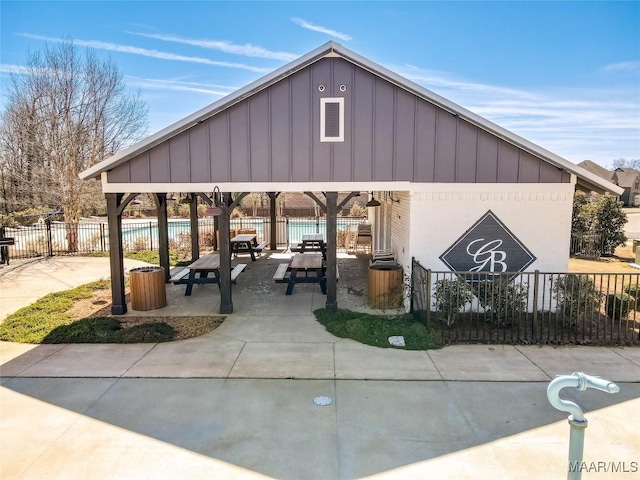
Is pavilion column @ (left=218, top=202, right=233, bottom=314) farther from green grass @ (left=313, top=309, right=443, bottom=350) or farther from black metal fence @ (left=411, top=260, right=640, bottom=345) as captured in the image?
black metal fence @ (left=411, top=260, right=640, bottom=345)

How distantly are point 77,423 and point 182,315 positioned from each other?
424cm

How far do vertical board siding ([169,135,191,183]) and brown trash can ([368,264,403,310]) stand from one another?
4.33 m

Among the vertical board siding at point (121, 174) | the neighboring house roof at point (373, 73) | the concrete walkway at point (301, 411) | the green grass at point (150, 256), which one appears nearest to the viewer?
the concrete walkway at point (301, 411)

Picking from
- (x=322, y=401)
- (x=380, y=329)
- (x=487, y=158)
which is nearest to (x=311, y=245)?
(x=487, y=158)

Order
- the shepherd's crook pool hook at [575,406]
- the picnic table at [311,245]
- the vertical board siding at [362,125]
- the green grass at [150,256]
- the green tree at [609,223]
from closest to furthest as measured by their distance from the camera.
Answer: the shepherd's crook pool hook at [575,406]
the vertical board siding at [362,125]
the green grass at [150,256]
the picnic table at [311,245]
the green tree at [609,223]

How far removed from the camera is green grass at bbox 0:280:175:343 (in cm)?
757

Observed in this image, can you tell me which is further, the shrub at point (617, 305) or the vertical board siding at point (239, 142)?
the vertical board siding at point (239, 142)

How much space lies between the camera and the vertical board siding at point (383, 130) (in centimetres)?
→ 854

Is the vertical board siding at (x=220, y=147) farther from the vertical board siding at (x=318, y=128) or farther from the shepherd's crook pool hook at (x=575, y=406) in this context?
the shepherd's crook pool hook at (x=575, y=406)

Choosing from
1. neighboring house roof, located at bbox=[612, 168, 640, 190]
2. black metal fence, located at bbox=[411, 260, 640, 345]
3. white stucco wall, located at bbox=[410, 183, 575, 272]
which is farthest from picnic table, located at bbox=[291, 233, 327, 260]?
neighboring house roof, located at bbox=[612, 168, 640, 190]

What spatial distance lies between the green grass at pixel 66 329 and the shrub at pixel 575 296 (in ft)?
22.7

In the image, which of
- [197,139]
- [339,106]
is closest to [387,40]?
[339,106]

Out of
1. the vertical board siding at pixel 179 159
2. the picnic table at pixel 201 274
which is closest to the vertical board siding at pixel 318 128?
the vertical board siding at pixel 179 159

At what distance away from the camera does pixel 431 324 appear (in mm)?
8180
